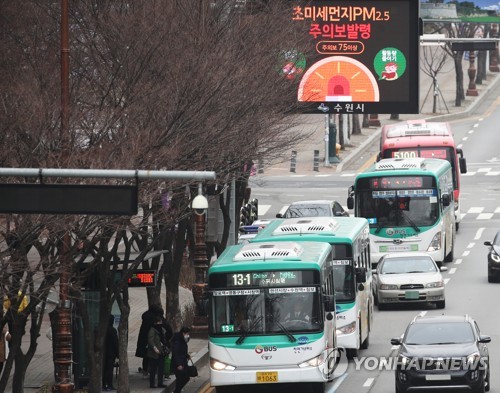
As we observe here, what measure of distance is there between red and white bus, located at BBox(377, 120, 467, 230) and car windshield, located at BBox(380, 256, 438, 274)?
587 inches

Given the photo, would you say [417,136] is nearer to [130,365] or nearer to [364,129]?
[130,365]

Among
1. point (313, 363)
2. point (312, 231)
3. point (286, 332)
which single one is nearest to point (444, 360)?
point (313, 363)

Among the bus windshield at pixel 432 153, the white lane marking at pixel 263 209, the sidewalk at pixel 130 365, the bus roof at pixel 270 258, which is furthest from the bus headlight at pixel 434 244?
the bus roof at pixel 270 258

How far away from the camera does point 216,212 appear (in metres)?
37.4

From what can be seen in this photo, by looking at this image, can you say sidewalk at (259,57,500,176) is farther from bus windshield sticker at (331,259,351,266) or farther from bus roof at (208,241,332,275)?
bus roof at (208,241,332,275)

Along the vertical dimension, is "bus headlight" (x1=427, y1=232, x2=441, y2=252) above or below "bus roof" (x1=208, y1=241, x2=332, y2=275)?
below

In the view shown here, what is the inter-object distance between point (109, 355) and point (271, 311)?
380 centimetres

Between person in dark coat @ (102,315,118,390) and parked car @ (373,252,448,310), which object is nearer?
person in dark coat @ (102,315,118,390)

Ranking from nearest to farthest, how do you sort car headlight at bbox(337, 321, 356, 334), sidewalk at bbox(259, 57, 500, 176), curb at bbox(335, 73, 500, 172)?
car headlight at bbox(337, 321, 356, 334), sidewalk at bbox(259, 57, 500, 176), curb at bbox(335, 73, 500, 172)

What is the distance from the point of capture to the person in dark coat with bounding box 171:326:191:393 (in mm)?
26891

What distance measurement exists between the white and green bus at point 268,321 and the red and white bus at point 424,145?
1102 inches

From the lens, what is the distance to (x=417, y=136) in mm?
55625

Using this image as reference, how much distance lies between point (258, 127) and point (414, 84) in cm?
1056

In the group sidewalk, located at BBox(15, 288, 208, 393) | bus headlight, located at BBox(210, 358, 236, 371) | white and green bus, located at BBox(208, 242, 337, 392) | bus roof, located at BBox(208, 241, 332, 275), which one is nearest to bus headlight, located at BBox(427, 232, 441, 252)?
sidewalk, located at BBox(15, 288, 208, 393)
